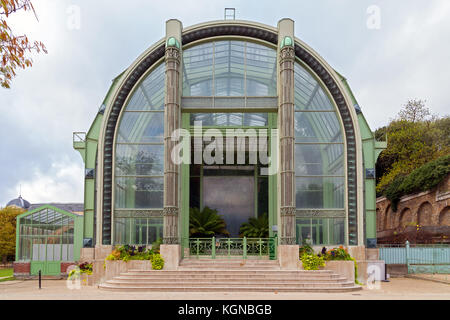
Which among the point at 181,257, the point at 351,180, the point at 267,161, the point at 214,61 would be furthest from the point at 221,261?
the point at 267,161

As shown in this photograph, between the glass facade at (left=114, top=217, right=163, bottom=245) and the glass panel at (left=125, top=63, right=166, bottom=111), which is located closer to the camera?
the glass facade at (left=114, top=217, right=163, bottom=245)

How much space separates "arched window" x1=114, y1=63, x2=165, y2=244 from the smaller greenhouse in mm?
4540

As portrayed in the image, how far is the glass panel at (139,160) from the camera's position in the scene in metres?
23.8

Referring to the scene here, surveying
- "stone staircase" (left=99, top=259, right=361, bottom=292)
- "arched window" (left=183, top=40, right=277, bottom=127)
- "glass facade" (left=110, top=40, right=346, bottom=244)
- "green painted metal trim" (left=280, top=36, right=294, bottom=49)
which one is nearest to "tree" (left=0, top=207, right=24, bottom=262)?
"glass facade" (left=110, top=40, right=346, bottom=244)

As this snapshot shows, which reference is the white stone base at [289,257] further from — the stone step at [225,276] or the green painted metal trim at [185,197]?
the green painted metal trim at [185,197]

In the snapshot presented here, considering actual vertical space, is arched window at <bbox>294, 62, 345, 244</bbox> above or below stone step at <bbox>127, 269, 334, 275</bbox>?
above

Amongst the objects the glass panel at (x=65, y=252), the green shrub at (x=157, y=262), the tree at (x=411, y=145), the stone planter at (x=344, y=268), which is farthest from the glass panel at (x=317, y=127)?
the tree at (x=411, y=145)

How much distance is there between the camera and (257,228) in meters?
27.4

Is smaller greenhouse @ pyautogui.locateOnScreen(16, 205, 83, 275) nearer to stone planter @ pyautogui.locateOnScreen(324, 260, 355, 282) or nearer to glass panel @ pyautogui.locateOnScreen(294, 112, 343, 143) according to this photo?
glass panel @ pyautogui.locateOnScreen(294, 112, 343, 143)

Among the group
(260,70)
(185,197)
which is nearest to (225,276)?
(185,197)

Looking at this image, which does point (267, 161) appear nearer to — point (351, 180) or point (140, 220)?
point (351, 180)

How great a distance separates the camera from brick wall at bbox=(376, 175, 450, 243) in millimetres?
34278
